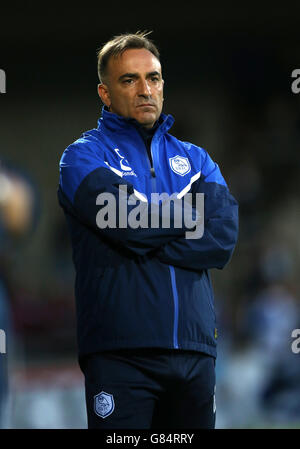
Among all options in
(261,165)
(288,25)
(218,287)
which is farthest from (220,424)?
(288,25)

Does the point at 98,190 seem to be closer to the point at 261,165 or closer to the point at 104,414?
the point at 104,414

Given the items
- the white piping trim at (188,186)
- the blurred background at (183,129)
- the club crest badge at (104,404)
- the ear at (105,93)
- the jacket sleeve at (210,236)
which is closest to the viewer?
the club crest badge at (104,404)

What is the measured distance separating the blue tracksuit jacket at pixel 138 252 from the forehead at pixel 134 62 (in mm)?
164

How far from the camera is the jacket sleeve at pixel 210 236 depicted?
2.49 m

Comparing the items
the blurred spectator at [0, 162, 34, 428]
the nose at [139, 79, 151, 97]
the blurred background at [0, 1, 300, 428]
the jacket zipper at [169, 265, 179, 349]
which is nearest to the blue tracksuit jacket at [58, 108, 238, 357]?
the jacket zipper at [169, 265, 179, 349]

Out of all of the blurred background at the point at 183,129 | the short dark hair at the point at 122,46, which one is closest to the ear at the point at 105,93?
the short dark hair at the point at 122,46

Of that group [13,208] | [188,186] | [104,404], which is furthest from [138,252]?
[13,208]

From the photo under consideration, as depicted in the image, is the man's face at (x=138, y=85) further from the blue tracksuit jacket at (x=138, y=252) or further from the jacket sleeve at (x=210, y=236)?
the jacket sleeve at (x=210, y=236)

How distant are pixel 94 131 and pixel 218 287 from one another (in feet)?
26.7

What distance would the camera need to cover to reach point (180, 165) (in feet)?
8.85

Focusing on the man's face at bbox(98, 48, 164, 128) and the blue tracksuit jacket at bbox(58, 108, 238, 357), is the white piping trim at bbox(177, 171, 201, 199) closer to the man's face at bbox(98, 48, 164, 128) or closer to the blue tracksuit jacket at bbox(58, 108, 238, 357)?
the blue tracksuit jacket at bbox(58, 108, 238, 357)

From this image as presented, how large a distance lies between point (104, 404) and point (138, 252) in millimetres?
485

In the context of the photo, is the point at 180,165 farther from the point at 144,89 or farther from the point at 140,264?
the point at 140,264

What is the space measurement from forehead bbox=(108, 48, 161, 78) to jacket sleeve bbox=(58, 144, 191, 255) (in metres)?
0.34
